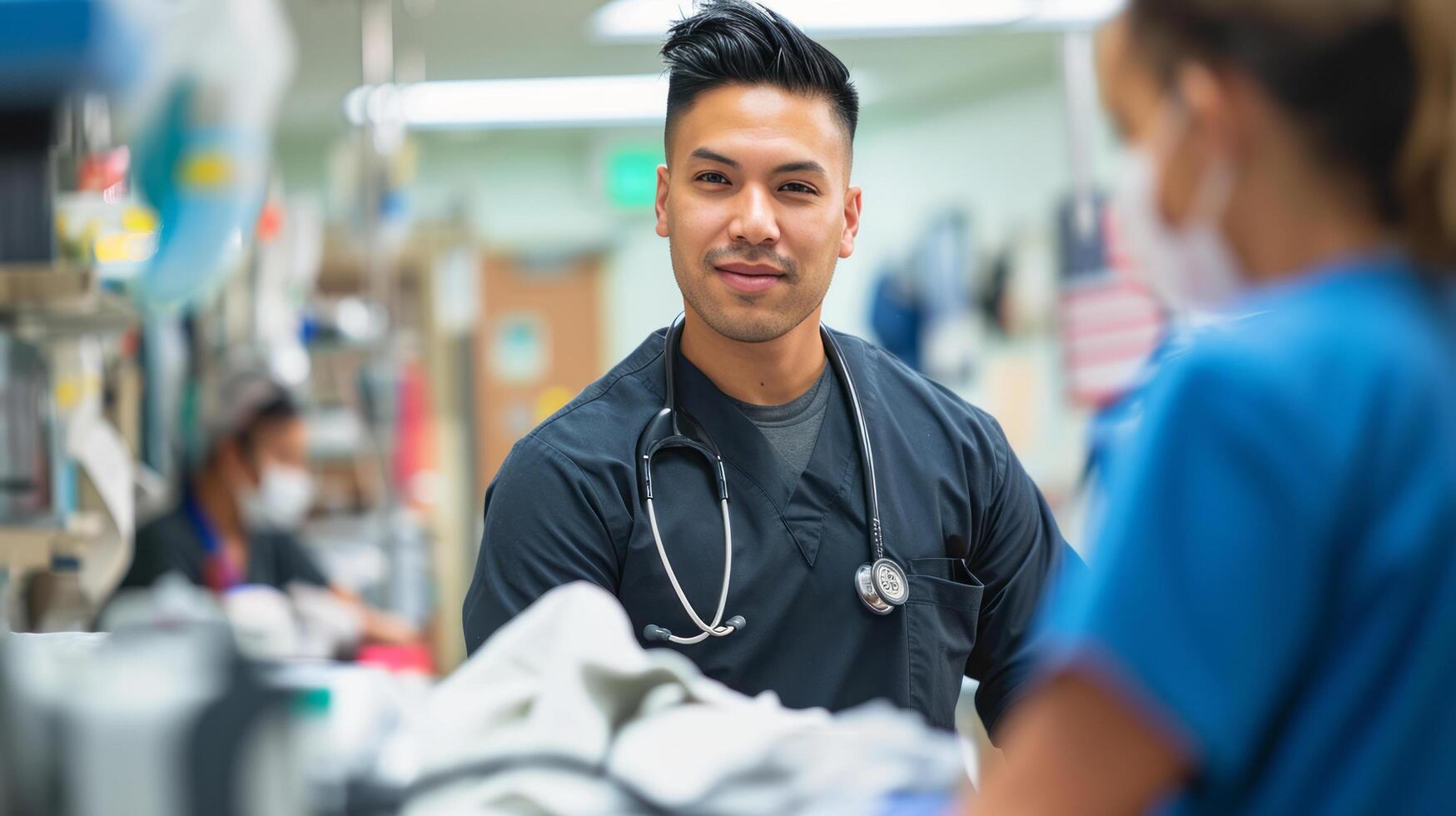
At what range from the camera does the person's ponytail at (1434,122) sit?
65cm

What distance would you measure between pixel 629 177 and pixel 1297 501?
7.02 meters

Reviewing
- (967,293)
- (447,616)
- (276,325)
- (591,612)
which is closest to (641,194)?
(967,293)

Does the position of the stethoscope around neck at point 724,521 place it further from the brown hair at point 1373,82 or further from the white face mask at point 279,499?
the white face mask at point 279,499

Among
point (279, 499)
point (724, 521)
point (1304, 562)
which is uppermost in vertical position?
point (1304, 562)

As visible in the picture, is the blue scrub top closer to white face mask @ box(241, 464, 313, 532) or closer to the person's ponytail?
the person's ponytail

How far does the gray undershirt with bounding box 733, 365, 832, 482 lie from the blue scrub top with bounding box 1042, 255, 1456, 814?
988 millimetres

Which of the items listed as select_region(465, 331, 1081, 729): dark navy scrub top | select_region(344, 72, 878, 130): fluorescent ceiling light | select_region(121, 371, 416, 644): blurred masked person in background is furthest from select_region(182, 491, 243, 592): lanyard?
select_region(344, 72, 878, 130): fluorescent ceiling light

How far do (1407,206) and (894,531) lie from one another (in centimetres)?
95

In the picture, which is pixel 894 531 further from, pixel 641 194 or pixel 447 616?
pixel 641 194

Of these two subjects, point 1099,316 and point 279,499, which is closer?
point 1099,316

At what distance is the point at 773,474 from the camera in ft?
5.29

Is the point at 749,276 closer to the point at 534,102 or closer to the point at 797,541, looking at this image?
the point at 797,541

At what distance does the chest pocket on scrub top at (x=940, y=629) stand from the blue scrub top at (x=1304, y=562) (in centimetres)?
90

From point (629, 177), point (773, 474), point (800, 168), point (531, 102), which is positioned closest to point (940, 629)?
point (773, 474)
